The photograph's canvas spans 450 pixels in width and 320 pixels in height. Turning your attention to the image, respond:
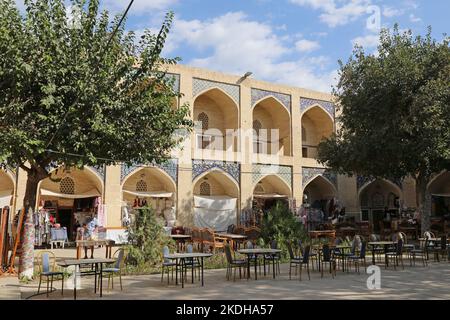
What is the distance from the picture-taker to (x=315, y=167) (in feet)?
73.6

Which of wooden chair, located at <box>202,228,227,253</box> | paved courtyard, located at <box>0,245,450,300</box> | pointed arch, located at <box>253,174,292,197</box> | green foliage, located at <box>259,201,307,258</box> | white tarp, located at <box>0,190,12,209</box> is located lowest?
paved courtyard, located at <box>0,245,450,300</box>

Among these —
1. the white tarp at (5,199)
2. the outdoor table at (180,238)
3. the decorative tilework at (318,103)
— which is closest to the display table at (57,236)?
the white tarp at (5,199)

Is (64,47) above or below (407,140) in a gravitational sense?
above

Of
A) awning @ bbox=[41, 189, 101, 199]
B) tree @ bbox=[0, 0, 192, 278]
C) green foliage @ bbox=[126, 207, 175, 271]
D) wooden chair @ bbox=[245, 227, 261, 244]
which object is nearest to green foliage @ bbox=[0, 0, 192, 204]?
tree @ bbox=[0, 0, 192, 278]

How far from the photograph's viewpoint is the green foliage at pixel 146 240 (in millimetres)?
10930

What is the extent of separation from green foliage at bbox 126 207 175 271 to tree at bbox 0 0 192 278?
202 centimetres

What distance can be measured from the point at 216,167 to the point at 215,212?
203cm

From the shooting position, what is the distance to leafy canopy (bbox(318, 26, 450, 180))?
13594 mm

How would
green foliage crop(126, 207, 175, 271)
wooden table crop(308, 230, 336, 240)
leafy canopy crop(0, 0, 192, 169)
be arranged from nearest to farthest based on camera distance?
leafy canopy crop(0, 0, 192, 169) < green foliage crop(126, 207, 175, 271) < wooden table crop(308, 230, 336, 240)

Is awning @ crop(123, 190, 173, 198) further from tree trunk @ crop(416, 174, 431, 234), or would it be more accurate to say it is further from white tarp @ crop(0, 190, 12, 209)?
tree trunk @ crop(416, 174, 431, 234)

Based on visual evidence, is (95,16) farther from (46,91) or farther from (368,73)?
(368,73)

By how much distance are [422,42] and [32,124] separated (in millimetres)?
12577

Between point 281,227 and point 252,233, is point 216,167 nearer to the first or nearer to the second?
point 252,233
